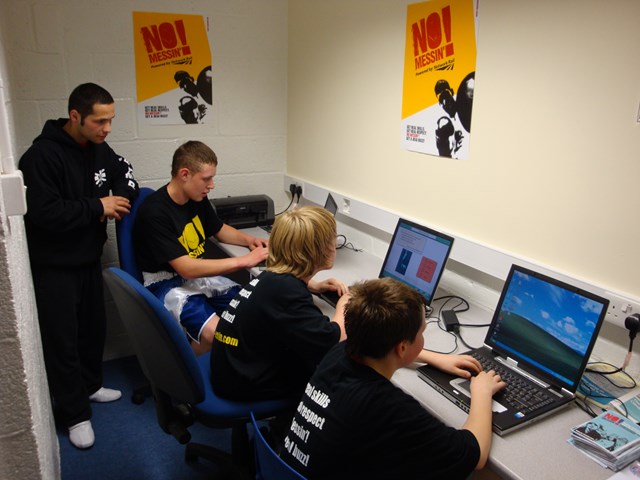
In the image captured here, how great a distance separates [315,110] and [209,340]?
149 cm

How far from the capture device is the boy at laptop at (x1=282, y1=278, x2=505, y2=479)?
1.11 metres

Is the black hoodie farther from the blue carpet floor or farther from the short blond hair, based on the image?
the short blond hair

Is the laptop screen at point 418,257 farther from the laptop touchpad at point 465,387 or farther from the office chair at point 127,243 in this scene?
the office chair at point 127,243

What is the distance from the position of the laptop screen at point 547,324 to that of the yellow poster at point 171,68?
2.04 m

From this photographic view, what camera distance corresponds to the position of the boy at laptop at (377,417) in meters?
1.11

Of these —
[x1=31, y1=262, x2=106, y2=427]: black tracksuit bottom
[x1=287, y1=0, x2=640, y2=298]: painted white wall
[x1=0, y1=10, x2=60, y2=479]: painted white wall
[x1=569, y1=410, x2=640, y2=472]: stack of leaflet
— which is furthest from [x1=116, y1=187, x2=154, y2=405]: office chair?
[x1=569, y1=410, x2=640, y2=472]: stack of leaflet

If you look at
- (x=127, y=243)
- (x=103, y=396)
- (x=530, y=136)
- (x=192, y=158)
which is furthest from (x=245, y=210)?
(x=530, y=136)

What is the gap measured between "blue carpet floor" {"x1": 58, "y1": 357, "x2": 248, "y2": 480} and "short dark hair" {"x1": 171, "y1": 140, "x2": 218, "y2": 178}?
119 cm

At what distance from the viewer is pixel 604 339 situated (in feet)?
5.45

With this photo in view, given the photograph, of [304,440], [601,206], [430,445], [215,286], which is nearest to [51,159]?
[215,286]

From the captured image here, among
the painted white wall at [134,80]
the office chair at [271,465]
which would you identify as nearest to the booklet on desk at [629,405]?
the office chair at [271,465]

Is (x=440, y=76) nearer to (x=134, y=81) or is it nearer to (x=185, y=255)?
(x=185, y=255)

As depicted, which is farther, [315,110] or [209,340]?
[315,110]

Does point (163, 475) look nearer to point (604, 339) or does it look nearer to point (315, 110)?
point (604, 339)
